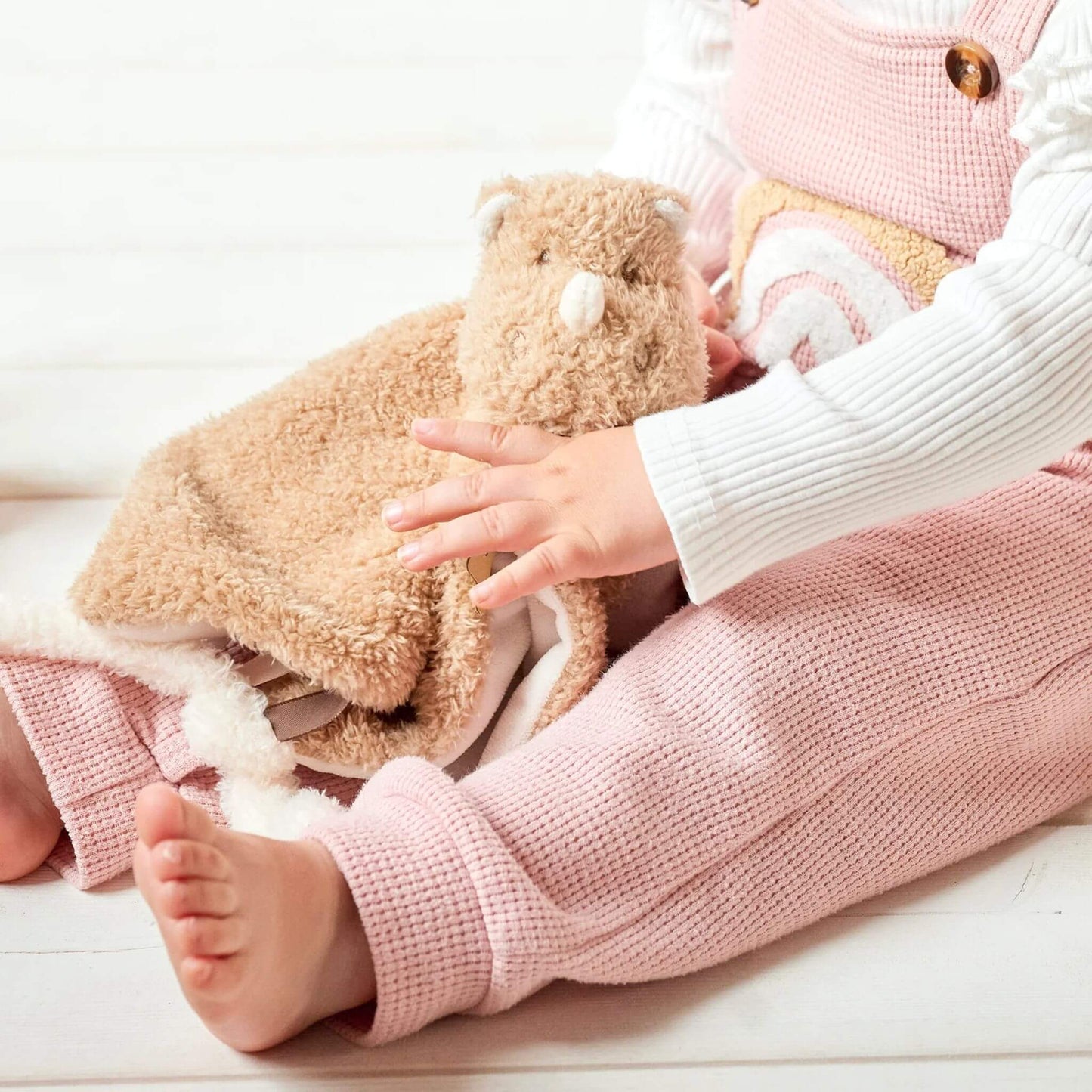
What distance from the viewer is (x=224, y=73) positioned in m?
1.49

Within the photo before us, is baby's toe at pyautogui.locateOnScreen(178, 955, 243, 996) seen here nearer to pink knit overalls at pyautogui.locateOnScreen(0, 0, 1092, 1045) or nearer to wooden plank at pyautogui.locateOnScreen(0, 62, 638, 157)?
pink knit overalls at pyautogui.locateOnScreen(0, 0, 1092, 1045)

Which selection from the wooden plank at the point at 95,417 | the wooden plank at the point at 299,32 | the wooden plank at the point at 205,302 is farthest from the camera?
the wooden plank at the point at 299,32

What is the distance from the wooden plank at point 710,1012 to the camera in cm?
60

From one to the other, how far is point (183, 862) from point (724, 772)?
0.26m

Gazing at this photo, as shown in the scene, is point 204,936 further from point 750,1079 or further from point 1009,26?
point 1009,26

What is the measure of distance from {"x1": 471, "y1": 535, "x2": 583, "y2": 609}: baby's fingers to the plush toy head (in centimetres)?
8

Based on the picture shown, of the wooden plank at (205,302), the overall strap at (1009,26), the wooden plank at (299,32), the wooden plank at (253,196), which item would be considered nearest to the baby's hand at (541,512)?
the overall strap at (1009,26)

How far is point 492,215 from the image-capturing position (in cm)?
72

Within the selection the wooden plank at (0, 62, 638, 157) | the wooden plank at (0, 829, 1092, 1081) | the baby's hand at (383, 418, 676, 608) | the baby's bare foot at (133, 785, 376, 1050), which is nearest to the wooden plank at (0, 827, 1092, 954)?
the wooden plank at (0, 829, 1092, 1081)

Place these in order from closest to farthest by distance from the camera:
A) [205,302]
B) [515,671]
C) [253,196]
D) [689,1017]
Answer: [689,1017] < [515,671] < [205,302] < [253,196]

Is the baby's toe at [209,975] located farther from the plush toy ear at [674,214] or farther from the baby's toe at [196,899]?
the plush toy ear at [674,214]

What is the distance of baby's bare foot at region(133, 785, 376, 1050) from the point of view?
529 mm

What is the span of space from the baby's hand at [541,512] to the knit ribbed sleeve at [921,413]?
20 mm

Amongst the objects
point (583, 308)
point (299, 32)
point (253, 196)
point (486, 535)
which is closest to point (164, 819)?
point (486, 535)
